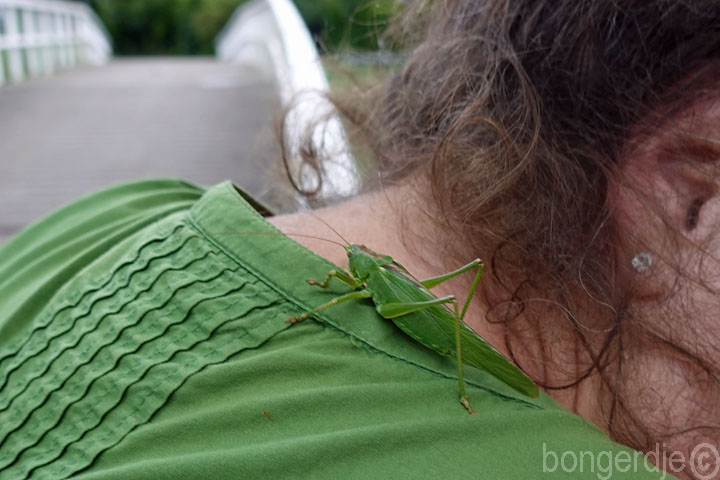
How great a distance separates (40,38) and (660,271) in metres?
15.3

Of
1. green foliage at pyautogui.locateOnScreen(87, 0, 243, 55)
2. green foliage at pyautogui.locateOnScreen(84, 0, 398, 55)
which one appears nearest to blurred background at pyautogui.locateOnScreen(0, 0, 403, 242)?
green foliage at pyautogui.locateOnScreen(84, 0, 398, 55)

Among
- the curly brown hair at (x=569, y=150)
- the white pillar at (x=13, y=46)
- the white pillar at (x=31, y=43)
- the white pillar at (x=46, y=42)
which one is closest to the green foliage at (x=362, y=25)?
the curly brown hair at (x=569, y=150)

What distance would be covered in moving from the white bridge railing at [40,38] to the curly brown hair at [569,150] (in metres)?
11.3

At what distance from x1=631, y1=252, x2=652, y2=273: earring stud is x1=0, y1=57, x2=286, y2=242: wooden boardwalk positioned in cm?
128

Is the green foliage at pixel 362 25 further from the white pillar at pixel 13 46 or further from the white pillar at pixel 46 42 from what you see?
the white pillar at pixel 46 42

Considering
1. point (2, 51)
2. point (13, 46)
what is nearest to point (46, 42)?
point (13, 46)

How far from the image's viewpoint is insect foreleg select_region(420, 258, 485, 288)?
49.0 inches

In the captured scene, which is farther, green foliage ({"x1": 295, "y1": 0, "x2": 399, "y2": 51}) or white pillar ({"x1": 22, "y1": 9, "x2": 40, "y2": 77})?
white pillar ({"x1": 22, "y1": 9, "x2": 40, "y2": 77})

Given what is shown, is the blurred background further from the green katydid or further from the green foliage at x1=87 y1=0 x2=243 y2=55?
the green foliage at x1=87 y1=0 x2=243 y2=55

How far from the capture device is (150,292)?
3.76 ft

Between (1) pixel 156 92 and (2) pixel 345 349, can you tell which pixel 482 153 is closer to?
(2) pixel 345 349

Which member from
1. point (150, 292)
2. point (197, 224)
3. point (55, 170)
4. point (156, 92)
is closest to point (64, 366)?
point (150, 292)

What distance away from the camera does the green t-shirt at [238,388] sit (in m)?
0.94

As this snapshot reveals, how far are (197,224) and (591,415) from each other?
0.87 metres
